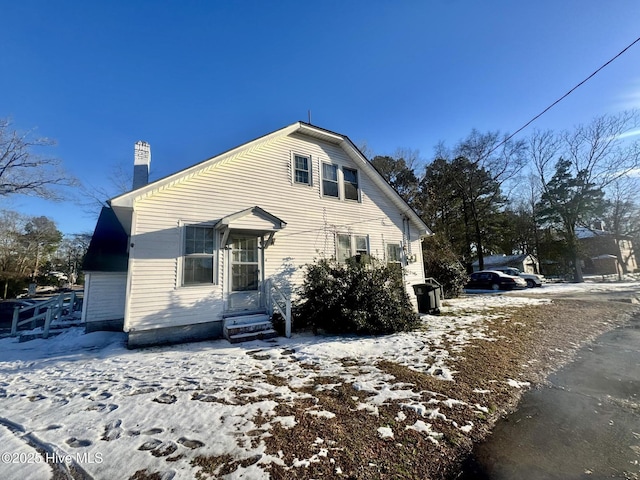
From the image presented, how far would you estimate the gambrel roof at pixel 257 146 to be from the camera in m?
6.65

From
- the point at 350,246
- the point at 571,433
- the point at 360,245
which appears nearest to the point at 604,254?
the point at 360,245

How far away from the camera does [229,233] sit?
7820mm

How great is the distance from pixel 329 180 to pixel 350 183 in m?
1.03

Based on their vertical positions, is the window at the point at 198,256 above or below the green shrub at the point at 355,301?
above

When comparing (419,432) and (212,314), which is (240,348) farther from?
(419,432)

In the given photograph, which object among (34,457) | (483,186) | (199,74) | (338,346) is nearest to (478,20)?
(199,74)

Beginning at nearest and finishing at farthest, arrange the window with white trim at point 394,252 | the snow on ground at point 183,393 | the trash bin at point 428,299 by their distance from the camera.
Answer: the snow on ground at point 183,393, the trash bin at point 428,299, the window with white trim at point 394,252

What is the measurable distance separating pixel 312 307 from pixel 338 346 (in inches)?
65.0

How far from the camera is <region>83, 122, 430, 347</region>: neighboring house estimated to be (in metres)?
6.89

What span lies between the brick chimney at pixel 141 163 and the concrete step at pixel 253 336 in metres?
5.42

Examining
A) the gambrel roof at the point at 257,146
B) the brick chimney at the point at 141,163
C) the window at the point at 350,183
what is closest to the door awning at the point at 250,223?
the gambrel roof at the point at 257,146

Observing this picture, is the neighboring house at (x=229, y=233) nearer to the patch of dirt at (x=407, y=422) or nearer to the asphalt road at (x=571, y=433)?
the patch of dirt at (x=407, y=422)

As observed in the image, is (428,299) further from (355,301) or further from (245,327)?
(245,327)

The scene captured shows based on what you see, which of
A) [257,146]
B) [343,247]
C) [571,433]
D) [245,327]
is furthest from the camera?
[343,247]
